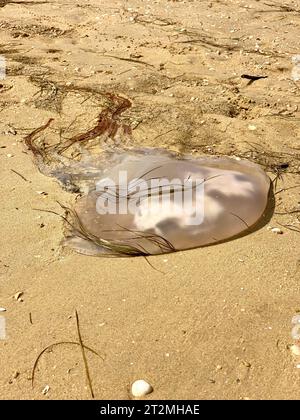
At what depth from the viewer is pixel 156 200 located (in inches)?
121

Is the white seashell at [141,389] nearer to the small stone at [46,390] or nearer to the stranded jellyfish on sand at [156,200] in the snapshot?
the small stone at [46,390]

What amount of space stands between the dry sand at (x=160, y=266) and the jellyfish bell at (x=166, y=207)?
0.34ft

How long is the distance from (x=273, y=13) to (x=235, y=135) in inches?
119

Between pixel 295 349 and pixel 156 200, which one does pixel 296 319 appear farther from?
pixel 156 200

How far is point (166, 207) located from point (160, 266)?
41 centimetres

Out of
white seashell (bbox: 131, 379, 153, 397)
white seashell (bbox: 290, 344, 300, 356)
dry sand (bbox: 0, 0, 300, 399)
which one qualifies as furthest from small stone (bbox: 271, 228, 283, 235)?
white seashell (bbox: 131, 379, 153, 397)

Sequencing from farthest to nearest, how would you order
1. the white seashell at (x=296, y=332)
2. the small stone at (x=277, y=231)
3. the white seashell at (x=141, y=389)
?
the small stone at (x=277, y=231), the white seashell at (x=296, y=332), the white seashell at (x=141, y=389)

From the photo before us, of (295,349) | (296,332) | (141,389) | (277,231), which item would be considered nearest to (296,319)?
(296,332)

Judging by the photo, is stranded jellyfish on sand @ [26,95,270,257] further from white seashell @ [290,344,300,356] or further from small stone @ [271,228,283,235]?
white seashell @ [290,344,300,356]

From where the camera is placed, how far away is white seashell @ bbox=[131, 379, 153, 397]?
7.04 feet

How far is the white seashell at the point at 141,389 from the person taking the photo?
7.04 ft

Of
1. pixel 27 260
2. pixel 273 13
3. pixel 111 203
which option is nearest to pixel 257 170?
pixel 111 203

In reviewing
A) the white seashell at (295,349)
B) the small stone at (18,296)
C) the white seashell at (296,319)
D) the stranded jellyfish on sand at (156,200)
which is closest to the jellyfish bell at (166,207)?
the stranded jellyfish on sand at (156,200)
